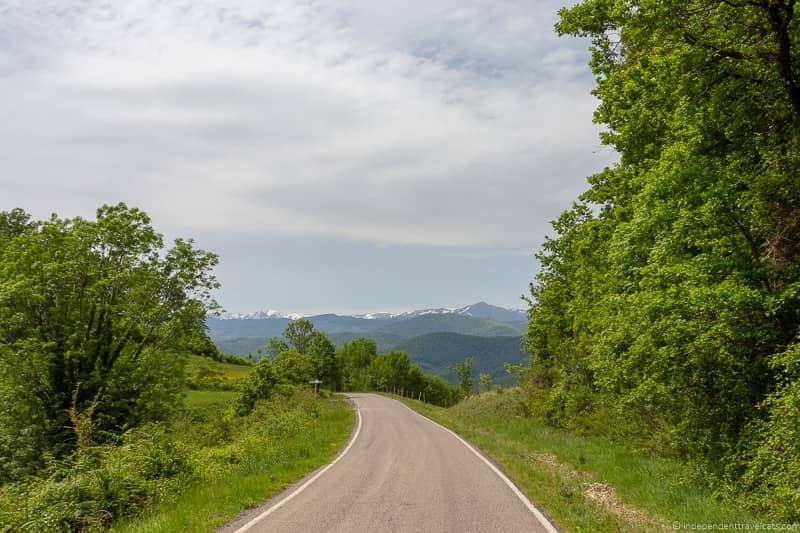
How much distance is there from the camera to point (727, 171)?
10102mm

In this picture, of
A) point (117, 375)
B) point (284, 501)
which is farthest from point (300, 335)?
point (284, 501)

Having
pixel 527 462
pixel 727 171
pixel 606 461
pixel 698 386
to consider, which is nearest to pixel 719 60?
pixel 727 171

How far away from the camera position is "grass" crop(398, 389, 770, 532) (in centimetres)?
845

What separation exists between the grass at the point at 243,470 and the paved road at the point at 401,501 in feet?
2.04

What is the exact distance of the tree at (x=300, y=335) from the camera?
340ft

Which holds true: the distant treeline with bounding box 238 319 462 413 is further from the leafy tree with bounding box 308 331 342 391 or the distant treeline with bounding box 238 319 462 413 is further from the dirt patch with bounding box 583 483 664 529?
the dirt patch with bounding box 583 483 664 529

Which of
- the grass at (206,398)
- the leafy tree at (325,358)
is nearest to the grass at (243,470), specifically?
the grass at (206,398)

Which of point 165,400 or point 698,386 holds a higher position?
point 698,386

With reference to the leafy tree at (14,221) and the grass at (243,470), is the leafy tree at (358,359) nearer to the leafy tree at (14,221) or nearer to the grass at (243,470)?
the leafy tree at (14,221)

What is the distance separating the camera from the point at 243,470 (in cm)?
1309

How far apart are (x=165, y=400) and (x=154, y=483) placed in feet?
46.3

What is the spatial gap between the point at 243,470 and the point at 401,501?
5556 mm

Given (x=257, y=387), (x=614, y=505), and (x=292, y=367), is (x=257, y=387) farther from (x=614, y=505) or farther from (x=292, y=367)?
(x=614, y=505)

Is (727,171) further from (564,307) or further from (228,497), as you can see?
(564,307)
